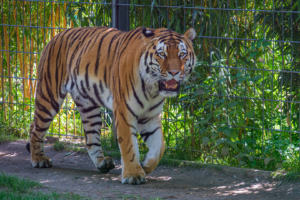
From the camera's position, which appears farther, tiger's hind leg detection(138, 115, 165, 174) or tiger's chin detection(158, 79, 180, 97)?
tiger's hind leg detection(138, 115, 165, 174)

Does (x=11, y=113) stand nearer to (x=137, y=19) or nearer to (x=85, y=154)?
(x=85, y=154)

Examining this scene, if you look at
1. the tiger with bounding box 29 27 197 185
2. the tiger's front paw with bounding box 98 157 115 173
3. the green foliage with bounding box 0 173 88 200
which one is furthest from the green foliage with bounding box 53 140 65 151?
the green foliage with bounding box 0 173 88 200

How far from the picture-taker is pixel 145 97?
14.5 feet

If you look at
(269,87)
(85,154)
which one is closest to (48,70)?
(85,154)

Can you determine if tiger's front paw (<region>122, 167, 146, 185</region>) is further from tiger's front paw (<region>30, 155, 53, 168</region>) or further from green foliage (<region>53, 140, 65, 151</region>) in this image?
green foliage (<region>53, 140, 65, 151</region>)

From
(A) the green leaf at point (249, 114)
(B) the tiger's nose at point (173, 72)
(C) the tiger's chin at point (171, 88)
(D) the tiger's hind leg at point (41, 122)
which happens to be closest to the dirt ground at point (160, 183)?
(D) the tiger's hind leg at point (41, 122)

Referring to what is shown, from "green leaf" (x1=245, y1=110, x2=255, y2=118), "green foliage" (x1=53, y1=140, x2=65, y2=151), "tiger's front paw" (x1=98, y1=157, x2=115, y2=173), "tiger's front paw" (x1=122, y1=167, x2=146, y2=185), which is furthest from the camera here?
"green foliage" (x1=53, y1=140, x2=65, y2=151)

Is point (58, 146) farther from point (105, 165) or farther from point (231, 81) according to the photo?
point (231, 81)

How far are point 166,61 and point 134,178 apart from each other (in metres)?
1.14

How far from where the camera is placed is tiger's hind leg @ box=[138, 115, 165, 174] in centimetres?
457

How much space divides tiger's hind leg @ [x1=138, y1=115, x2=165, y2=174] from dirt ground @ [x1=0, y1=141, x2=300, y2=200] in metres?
0.19

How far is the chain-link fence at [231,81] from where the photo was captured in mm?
4875

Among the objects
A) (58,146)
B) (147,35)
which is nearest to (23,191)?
(147,35)

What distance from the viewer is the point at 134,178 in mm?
4340
